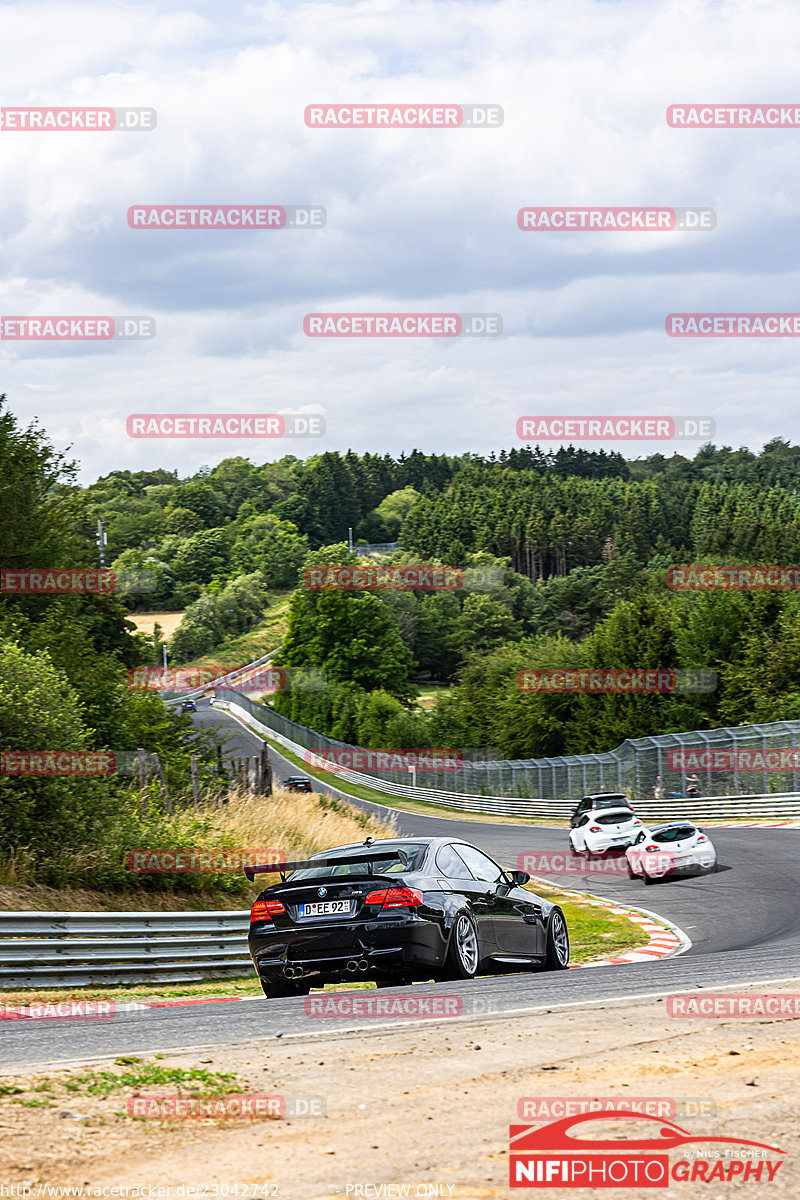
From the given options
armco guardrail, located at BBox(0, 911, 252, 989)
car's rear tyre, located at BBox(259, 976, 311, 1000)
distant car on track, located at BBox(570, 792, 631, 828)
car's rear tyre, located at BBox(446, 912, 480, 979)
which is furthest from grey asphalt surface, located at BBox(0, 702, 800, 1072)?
distant car on track, located at BBox(570, 792, 631, 828)

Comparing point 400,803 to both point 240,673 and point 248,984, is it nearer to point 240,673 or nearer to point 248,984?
point 248,984

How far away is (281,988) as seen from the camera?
1045 cm

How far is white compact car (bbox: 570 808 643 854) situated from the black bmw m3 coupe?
21.7m

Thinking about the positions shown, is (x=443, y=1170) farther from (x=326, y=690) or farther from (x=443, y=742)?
(x=326, y=690)

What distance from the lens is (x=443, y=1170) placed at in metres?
4.48

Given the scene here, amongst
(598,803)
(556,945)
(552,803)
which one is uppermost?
(556,945)

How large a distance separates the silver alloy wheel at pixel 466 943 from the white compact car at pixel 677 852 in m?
15.7

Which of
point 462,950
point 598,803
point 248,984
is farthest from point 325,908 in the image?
point 598,803

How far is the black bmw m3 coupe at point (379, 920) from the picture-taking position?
979 centimetres

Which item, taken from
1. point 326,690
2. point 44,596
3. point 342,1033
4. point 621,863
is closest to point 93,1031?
point 342,1033

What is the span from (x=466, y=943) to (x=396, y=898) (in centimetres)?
100

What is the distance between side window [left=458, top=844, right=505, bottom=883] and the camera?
11172 mm

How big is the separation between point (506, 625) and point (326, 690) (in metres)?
21.0

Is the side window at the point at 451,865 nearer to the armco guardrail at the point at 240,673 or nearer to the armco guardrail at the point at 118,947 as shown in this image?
the armco guardrail at the point at 118,947
